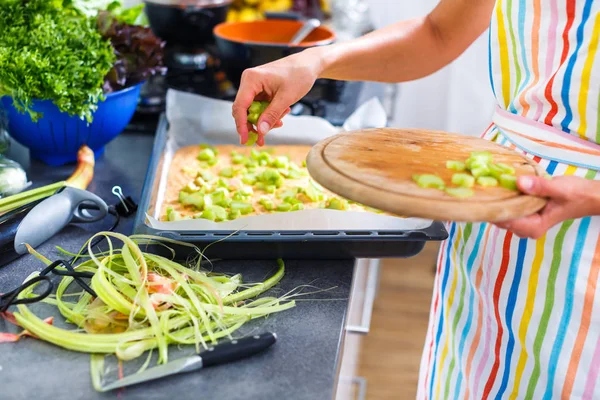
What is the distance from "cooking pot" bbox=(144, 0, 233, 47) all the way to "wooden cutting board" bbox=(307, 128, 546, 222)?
1.10m

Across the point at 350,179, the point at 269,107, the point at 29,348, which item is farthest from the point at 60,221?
the point at 350,179

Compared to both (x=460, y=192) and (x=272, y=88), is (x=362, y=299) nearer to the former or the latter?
(x=272, y=88)

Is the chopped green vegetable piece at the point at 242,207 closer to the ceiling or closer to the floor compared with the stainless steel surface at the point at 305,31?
closer to the floor

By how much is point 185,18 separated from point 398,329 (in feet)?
4.91

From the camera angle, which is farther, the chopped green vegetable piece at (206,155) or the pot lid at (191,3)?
the pot lid at (191,3)

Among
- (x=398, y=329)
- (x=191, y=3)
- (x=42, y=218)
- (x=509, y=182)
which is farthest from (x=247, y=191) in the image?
(x=398, y=329)

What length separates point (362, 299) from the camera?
1.72m

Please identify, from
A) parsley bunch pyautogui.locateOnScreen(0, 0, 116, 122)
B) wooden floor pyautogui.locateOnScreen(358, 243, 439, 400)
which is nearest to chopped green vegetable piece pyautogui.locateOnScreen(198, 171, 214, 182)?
parsley bunch pyautogui.locateOnScreen(0, 0, 116, 122)

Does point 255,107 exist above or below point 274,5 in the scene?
above

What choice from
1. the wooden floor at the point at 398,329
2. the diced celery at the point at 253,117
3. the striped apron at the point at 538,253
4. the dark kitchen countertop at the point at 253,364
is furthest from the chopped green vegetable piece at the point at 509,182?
the wooden floor at the point at 398,329

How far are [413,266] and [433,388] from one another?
188 centimetres

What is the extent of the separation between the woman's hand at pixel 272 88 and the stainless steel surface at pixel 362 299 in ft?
1.70

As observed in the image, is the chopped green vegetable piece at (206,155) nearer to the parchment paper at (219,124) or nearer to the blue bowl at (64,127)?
the parchment paper at (219,124)

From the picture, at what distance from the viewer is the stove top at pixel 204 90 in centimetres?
189
